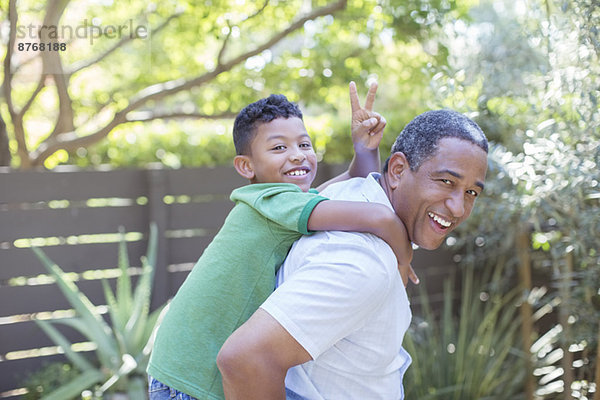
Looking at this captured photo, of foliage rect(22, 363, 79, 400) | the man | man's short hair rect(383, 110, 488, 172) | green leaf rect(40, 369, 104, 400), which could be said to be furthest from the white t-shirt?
foliage rect(22, 363, 79, 400)

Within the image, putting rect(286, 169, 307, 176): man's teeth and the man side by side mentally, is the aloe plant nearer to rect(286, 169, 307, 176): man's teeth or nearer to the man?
rect(286, 169, 307, 176): man's teeth

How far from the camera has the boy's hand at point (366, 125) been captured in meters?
2.04

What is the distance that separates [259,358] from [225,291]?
29cm

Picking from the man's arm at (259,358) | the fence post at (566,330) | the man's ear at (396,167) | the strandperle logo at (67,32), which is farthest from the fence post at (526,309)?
the strandperle logo at (67,32)

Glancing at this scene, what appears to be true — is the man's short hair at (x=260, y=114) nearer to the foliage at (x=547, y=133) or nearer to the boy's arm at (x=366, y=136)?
the boy's arm at (x=366, y=136)

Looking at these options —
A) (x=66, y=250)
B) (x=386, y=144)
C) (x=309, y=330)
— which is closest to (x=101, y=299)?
(x=66, y=250)

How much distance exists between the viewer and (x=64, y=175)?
4250 mm

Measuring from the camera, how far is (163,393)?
1.63 meters

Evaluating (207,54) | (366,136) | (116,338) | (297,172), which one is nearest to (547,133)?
(366,136)

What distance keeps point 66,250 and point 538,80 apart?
310 centimetres

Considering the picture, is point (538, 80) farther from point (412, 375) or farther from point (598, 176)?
point (412, 375)

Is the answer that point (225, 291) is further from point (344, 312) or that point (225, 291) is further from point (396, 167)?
point (396, 167)

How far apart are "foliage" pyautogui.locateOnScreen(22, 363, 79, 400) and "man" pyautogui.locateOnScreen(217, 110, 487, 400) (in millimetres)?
2860

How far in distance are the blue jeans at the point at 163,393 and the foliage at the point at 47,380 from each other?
2575 millimetres
